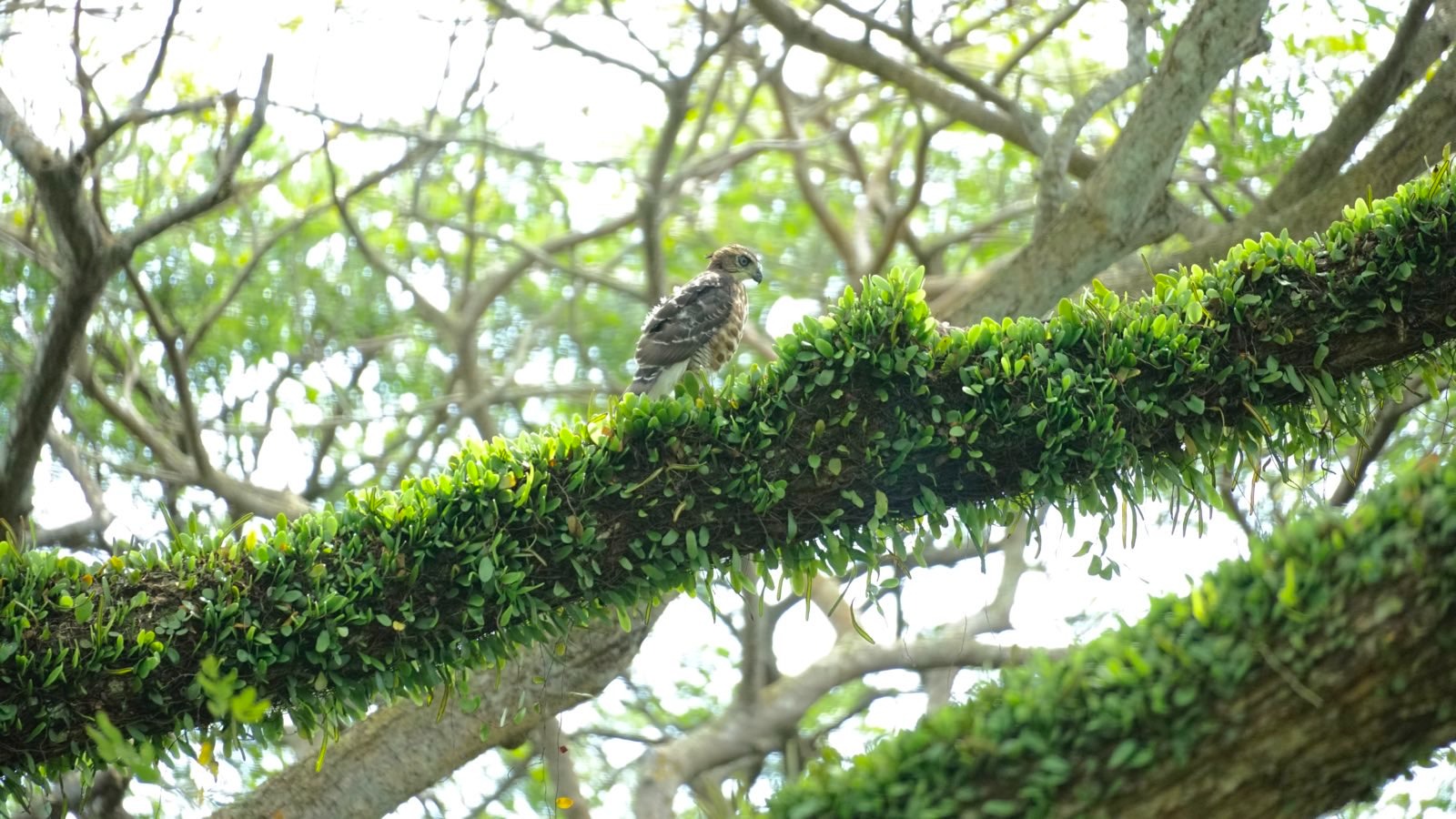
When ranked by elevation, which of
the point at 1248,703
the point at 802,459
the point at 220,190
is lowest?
the point at 1248,703

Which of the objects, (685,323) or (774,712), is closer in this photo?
(685,323)

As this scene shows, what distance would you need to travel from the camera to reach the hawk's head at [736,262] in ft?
23.8

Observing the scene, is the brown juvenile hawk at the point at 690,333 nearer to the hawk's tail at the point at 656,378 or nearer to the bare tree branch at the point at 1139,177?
the hawk's tail at the point at 656,378

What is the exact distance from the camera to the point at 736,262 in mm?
7270

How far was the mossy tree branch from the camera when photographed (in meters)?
4.29

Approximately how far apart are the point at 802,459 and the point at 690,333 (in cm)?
204

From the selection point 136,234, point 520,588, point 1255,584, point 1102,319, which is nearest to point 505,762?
point 136,234

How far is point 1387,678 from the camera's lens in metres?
2.82

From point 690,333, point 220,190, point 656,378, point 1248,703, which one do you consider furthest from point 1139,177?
point 220,190

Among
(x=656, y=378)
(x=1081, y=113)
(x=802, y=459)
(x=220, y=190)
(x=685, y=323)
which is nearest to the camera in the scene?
(x=802, y=459)

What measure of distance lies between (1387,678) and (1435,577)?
24cm

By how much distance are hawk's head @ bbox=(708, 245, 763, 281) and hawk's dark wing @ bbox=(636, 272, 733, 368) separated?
0.52m

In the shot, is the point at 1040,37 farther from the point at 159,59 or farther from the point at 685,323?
the point at 159,59

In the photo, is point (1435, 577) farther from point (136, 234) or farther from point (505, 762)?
point (505, 762)
